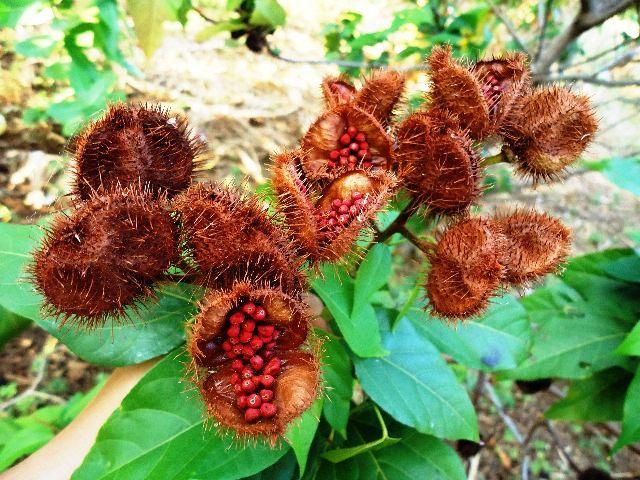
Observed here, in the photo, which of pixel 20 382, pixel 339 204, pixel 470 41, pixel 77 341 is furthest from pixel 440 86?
pixel 20 382

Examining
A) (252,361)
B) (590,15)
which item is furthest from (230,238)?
(590,15)

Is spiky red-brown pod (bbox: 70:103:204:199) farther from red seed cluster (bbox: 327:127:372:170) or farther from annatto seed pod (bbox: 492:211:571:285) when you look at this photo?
annatto seed pod (bbox: 492:211:571:285)

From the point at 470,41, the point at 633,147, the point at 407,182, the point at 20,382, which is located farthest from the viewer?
the point at 633,147

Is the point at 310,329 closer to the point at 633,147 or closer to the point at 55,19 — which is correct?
the point at 55,19

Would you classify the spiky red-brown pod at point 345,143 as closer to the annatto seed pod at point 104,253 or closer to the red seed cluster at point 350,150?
the red seed cluster at point 350,150

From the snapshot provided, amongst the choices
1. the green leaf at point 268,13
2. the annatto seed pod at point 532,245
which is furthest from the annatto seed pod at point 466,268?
the green leaf at point 268,13

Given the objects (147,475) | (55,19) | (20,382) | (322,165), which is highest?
(322,165)
